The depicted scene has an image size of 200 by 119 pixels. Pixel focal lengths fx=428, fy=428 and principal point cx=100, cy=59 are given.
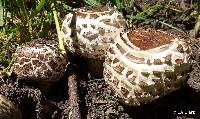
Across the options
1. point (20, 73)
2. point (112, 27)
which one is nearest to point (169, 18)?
point (112, 27)

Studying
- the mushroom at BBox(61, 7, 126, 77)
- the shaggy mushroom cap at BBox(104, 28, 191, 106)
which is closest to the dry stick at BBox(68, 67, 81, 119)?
the mushroom at BBox(61, 7, 126, 77)

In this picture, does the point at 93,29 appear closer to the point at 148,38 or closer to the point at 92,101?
the point at 148,38

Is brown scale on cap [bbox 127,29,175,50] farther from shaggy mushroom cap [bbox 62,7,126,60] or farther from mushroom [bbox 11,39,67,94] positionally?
mushroom [bbox 11,39,67,94]

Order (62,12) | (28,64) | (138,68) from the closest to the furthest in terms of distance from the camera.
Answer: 1. (138,68)
2. (28,64)
3. (62,12)

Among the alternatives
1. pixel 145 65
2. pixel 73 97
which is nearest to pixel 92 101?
pixel 73 97

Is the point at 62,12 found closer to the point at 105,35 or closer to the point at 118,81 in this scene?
the point at 105,35

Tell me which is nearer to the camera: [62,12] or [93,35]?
[93,35]
